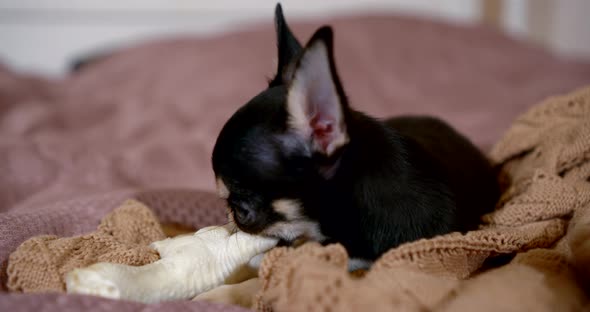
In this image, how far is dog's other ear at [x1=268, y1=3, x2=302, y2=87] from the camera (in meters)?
1.26

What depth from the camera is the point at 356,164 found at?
111 centimetres

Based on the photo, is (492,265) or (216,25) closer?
(492,265)

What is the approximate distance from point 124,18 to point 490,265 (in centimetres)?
299

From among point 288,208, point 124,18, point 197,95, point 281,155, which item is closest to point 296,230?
point 288,208

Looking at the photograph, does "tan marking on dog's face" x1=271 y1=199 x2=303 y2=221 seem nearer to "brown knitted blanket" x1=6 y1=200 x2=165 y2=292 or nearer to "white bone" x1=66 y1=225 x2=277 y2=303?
"white bone" x1=66 y1=225 x2=277 y2=303

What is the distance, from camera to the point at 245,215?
3.72 ft

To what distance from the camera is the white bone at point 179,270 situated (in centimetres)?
92

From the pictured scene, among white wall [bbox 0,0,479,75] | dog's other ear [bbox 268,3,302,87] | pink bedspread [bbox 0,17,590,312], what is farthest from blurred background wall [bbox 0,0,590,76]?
dog's other ear [bbox 268,3,302,87]

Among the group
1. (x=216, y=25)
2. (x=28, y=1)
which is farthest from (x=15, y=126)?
(x=216, y=25)

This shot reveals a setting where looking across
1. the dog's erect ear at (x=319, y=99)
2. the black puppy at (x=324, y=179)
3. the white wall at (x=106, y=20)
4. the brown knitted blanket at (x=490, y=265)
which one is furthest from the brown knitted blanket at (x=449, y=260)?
the white wall at (x=106, y=20)

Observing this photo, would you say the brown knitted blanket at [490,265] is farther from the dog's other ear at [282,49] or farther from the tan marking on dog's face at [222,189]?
the dog's other ear at [282,49]

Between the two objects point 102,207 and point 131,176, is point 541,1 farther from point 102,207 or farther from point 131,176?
point 102,207

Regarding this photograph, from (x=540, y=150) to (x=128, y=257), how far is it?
1072 millimetres

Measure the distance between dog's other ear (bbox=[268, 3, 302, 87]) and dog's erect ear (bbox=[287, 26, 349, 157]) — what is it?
237mm
